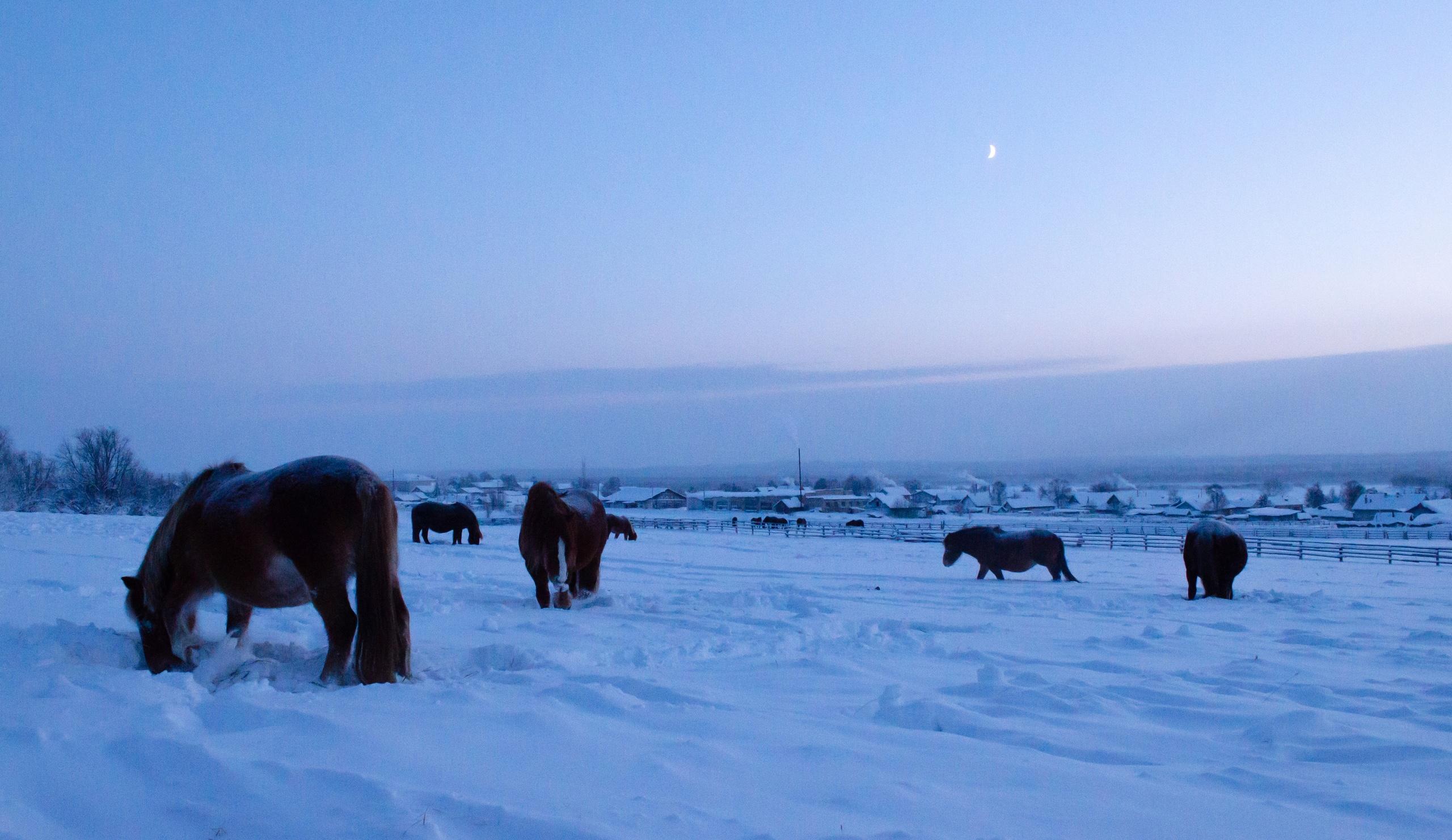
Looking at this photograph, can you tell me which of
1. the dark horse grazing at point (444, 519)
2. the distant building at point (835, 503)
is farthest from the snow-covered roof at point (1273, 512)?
the dark horse grazing at point (444, 519)

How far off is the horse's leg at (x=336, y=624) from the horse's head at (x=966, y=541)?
627 inches

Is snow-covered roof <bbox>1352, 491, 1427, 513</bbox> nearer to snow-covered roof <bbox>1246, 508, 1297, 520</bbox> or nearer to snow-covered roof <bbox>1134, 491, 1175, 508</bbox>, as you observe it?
snow-covered roof <bbox>1246, 508, 1297, 520</bbox>

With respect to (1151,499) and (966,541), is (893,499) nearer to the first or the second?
(1151,499)

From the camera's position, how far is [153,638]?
217 inches

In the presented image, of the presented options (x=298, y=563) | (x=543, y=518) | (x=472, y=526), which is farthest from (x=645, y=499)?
(x=298, y=563)

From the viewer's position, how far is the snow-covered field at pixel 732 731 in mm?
2826

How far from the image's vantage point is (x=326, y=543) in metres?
5.21

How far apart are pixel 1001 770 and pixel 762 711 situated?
129 centimetres

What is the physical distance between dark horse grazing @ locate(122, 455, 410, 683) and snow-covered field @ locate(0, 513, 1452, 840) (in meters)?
0.33

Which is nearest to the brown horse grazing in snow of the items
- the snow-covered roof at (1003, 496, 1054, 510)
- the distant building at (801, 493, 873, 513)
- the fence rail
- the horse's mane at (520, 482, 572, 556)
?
the fence rail

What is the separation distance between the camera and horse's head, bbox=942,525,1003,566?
62.7 ft

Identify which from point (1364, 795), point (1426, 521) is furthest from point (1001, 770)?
point (1426, 521)

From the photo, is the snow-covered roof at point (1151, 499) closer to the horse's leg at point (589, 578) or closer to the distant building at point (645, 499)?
the distant building at point (645, 499)

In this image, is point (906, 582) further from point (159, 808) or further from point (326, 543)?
point (159, 808)
